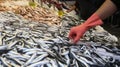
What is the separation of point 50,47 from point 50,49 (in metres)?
0.04

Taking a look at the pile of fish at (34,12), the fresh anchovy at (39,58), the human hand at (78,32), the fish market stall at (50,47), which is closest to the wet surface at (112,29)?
the pile of fish at (34,12)

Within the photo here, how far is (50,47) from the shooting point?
176 centimetres

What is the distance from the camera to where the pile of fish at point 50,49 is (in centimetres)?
153

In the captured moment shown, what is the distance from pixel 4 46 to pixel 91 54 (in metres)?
0.55

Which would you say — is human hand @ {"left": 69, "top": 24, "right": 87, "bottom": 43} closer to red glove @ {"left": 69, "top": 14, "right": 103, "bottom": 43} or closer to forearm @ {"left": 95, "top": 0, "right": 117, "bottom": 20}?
red glove @ {"left": 69, "top": 14, "right": 103, "bottom": 43}

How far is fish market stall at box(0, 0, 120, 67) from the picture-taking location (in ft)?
5.04

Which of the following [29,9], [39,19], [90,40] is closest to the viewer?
[90,40]

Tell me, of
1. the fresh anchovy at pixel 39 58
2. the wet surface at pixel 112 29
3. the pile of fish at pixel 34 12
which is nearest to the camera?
the fresh anchovy at pixel 39 58

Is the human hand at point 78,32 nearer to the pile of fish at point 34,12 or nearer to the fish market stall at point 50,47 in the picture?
the fish market stall at point 50,47

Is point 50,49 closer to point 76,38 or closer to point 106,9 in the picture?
point 76,38

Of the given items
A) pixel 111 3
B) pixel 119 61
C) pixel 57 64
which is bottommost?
pixel 119 61

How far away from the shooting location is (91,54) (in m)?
1.73

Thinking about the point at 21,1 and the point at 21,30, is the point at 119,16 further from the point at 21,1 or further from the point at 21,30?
the point at 21,30

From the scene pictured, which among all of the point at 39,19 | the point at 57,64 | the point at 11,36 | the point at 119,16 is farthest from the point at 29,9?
the point at 57,64
